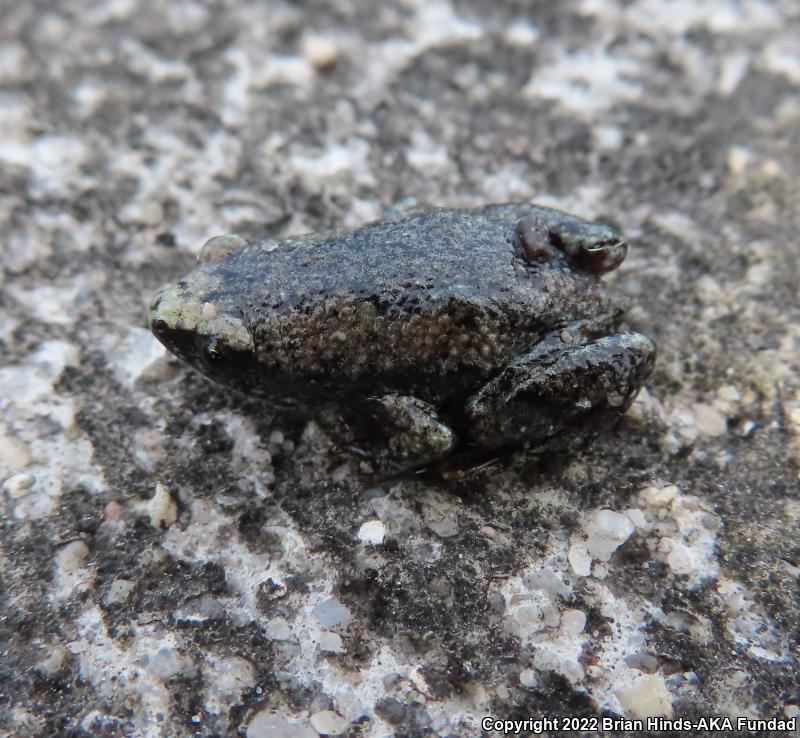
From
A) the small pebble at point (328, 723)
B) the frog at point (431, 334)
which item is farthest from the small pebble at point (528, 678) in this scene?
the frog at point (431, 334)

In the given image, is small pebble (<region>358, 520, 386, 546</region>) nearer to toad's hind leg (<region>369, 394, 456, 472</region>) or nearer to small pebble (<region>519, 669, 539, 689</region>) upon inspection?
toad's hind leg (<region>369, 394, 456, 472</region>)

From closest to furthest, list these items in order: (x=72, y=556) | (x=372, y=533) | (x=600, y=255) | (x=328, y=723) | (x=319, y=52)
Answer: (x=328, y=723), (x=72, y=556), (x=372, y=533), (x=600, y=255), (x=319, y=52)

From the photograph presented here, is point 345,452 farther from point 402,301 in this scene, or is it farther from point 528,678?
point 528,678

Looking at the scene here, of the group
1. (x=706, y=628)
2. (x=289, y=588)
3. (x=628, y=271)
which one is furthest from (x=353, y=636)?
(x=628, y=271)

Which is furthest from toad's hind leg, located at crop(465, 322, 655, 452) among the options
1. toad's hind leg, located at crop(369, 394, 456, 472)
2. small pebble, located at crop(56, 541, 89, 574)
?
small pebble, located at crop(56, 541, 89, 574)

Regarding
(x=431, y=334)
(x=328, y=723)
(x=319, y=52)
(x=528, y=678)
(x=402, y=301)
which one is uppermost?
(x=319, y=52)

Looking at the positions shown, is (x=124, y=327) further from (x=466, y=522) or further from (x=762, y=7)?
(x=762, y=7)

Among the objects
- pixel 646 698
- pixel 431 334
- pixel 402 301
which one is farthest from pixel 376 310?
pixel 646 698
